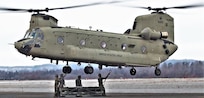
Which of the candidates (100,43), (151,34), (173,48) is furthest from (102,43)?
(173,48)

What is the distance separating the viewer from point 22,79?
17462cm

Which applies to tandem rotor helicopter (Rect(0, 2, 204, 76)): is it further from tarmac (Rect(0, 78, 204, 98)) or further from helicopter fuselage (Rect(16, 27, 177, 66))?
tarmac (Rect(0, 78, 204, 98))

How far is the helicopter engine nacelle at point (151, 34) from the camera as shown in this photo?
161 ft

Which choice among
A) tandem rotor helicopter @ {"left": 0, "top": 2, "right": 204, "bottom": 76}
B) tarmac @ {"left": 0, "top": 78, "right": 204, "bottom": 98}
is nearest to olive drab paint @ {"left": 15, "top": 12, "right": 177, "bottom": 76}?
tandem rotor helicopter @ {"left": 0, "top": 2, "right": 204, "bottom": 76}

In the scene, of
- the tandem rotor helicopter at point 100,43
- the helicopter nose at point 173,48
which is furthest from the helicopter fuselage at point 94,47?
the helicopter nose at point 173,48

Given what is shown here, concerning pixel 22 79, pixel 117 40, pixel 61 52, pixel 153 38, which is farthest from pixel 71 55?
pixel 22 79

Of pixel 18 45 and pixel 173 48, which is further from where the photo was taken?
pixel 173 48

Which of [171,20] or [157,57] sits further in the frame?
[171,20]

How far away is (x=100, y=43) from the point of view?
151ft

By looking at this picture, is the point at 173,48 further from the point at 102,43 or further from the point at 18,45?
the point at 18,45

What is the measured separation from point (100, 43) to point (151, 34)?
5162 millimetres

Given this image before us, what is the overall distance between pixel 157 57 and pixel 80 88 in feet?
31.1

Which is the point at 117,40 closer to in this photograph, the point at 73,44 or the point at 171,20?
the point at 73,44

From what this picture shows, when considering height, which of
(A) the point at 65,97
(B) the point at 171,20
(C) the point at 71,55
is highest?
(B) the point at 171,20
